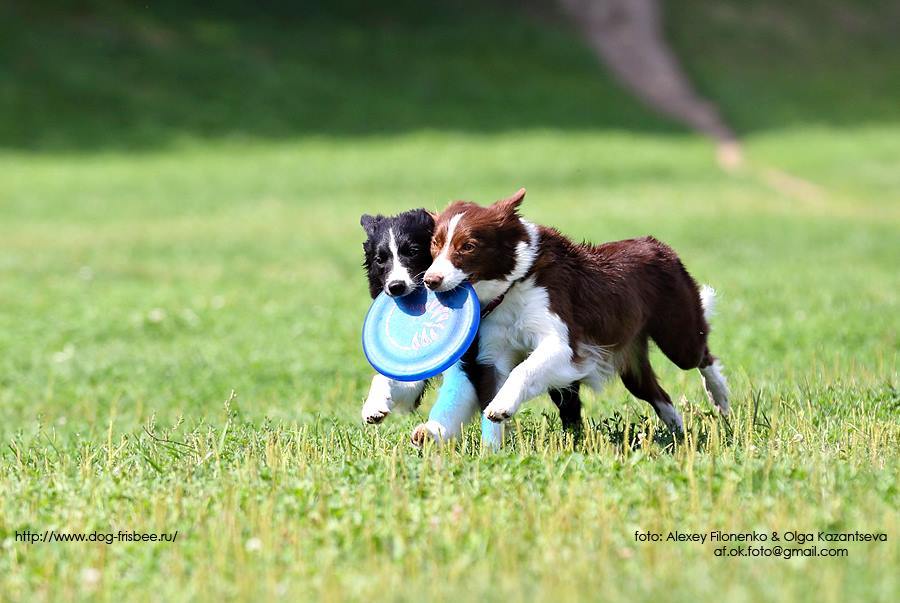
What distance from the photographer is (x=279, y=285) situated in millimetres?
15859

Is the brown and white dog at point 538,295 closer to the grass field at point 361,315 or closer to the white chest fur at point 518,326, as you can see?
the white chest fur at point 518,326

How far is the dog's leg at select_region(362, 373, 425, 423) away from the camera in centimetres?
656

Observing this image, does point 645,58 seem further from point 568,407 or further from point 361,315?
point 568,407

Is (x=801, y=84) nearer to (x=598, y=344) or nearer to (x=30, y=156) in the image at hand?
(x=30, y=156)

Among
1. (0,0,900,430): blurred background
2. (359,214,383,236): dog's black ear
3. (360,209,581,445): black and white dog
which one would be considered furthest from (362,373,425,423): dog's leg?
(0,0,900,430): blurred background

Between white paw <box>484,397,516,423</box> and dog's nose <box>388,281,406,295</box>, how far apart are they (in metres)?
0.85

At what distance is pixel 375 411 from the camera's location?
6.55 m

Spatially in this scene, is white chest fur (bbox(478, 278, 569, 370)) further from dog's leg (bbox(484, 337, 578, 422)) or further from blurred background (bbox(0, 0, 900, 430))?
blurred background (bbox(0, 0, 900, 430))

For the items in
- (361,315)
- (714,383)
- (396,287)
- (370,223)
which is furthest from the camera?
(361,315)

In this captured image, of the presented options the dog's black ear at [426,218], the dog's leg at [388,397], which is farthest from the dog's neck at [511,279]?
the dog's leg at [388,397]

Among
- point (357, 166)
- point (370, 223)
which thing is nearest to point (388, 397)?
point (370, 223)

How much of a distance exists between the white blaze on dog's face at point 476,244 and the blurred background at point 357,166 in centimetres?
215

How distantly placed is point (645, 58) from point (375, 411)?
3869cm

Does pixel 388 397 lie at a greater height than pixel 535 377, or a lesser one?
lesser
